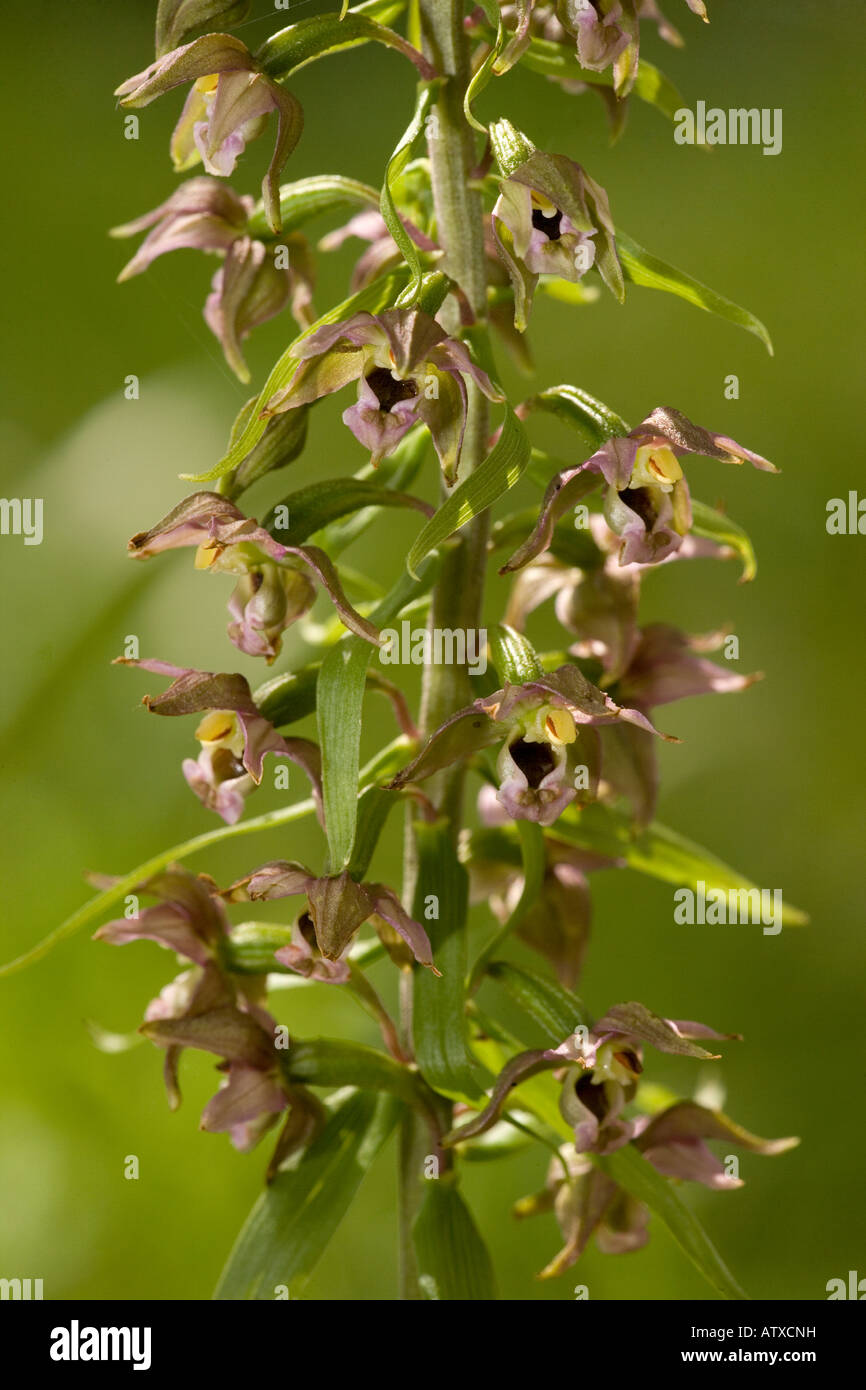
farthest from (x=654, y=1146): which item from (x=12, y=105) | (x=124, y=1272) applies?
(x=12, y=105)

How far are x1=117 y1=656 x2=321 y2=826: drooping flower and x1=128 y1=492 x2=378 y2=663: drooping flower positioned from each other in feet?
0.15

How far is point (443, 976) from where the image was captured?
3.89 ft

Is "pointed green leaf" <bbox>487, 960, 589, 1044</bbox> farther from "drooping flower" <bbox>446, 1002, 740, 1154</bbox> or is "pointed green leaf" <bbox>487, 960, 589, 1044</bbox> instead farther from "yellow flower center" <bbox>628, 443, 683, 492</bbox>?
"yellow flower center" <bbox>628, 443, 683, 492</bbox>

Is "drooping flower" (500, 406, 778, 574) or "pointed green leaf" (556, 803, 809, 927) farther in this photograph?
"pointed green leaf" (556, 803, 809, 927)

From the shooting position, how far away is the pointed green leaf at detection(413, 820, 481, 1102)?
1.17 m

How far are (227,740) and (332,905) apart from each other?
210 mm

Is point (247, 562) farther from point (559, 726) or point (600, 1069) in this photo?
point (600, 1069)

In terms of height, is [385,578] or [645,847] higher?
[385,578]

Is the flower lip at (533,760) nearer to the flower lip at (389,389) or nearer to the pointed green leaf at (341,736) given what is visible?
the pointed green leaf at (341,736)

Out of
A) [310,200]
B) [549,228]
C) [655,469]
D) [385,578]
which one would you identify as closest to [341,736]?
[655,469]

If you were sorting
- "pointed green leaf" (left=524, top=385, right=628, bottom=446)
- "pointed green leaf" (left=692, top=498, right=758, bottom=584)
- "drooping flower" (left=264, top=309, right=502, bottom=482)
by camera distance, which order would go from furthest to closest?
"pointed green leaf" (left=692, top=498, right=758, bottom=584) < "pointed green leaf" (left=524, top=385, right=628, bottom=446) < "drooping flower" (left=264, top=309, right=502, bottom=482)

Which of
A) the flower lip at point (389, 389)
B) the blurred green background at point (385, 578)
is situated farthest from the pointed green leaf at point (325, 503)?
the blurred green background at point (385, 578)

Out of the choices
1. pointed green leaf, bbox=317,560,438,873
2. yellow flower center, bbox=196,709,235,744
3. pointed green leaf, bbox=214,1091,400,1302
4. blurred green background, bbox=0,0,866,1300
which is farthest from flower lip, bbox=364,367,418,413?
blurred green background, bbox=0,0,866,1300

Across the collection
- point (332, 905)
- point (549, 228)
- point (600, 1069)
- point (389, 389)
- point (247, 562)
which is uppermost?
point (549, 228)
